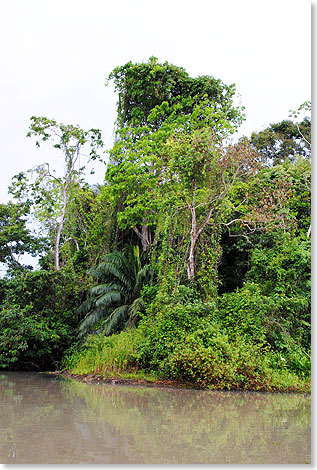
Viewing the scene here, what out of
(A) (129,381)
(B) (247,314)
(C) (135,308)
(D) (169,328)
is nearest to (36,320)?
(C) (135,308)

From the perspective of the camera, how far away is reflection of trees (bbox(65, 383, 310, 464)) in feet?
14.3

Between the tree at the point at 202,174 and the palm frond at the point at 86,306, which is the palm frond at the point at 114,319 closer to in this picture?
the palm frond at the point at 86,306

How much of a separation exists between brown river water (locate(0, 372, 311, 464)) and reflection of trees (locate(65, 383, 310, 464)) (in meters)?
0.01

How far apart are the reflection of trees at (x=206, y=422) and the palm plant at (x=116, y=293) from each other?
11.1 feet

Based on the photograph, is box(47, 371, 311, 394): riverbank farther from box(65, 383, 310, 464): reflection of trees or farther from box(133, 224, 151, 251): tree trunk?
box(133, 224, 151, 251): tree trunk

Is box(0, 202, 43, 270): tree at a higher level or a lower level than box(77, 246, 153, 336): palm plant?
higher

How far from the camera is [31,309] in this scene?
530 inches

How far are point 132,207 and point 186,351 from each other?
6.87 metres

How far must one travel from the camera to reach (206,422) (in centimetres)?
590

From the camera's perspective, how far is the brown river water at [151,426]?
425 centimetres

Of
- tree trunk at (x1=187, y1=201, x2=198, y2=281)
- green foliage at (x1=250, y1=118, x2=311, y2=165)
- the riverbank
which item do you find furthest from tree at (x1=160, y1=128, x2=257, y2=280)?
green foliage at (x1=250, y1=118, x2=311, y2=165)

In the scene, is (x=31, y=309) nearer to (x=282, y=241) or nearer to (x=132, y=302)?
(x=132, y=302)

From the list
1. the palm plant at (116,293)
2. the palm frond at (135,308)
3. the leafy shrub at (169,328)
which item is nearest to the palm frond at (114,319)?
the palm plant at (116,293)

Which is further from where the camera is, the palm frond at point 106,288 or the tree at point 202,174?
the palm frond at point 106,288
